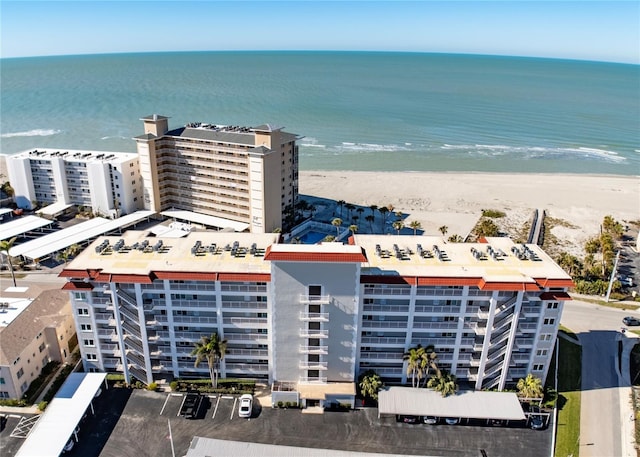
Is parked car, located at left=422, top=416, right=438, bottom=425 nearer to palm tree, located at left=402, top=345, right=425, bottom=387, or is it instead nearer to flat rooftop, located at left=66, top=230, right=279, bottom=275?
palm tree, located at left=402, top=345, right=425, bottom=387

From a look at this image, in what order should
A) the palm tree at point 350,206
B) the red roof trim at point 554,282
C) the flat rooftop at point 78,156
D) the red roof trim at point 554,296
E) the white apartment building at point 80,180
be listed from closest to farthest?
the red roof trim at point 554,282, the red roof trim at point 554,296, the white apartment building at point 80,180, the flat rooftop at point 78,156, the palm tree at point 350,206

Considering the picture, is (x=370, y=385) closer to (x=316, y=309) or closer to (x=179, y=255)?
(x=316, y=309)

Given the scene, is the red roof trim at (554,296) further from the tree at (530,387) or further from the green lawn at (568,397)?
the green lawn at (568,397)

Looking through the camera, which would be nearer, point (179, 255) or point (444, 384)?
point (444, 384)

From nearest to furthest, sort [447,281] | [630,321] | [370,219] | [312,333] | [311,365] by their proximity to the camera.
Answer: [447,281]
[312,333]
[311,365]
[630,321]
[370,219]

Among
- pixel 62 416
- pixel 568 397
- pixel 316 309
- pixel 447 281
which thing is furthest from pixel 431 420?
pixel 62 416

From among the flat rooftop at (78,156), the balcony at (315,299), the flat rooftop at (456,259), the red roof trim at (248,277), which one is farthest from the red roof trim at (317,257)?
the flat rooftop at (78,156)

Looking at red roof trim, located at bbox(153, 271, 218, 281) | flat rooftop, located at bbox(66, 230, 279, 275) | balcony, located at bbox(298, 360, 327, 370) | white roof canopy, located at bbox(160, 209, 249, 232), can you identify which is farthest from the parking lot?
white roof canopy, located at bbox(160, 209, 249, 232)
